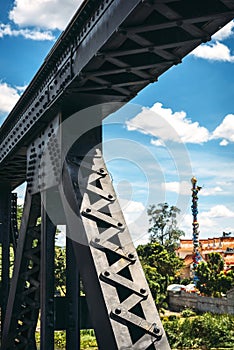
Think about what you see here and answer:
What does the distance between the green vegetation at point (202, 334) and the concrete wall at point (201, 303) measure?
5.70 m

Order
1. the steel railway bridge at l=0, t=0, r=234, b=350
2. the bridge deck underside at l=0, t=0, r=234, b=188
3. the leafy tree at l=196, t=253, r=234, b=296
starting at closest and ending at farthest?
the bridge deck underside at l=0, t=0, r=234, b=188 < the steel railway bridge at l=0, t=0, r=234, b=350 < the leafy tree at l=196, t=253, r=234, b=296

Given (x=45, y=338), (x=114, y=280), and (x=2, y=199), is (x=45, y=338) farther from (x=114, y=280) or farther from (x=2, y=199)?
(x=2, y=199)

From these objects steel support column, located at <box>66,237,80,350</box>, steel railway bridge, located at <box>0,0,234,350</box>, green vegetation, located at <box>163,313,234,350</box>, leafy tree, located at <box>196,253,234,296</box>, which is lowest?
green vegetation, located at <box>163,313,234,350</box>

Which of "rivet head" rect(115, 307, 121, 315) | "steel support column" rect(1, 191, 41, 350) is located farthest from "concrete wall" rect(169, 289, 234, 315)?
"rivet head" rect(115, 307, 121, 315)

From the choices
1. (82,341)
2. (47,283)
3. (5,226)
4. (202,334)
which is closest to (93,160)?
(47,283)

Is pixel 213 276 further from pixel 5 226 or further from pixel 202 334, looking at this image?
pixel 5 226

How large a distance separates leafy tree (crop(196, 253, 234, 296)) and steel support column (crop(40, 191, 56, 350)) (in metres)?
33.5

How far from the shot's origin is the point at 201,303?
39.1m

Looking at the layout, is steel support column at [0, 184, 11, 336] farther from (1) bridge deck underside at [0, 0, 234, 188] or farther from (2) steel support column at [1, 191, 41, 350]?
(1) bridge deck underside at [0, 0, 234, 188]

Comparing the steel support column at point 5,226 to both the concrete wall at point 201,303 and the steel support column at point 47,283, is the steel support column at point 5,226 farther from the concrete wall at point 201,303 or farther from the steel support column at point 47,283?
the concrete wall at point 201,303

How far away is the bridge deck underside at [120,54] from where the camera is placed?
12.7ft

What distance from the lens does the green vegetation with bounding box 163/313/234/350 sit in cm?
2722

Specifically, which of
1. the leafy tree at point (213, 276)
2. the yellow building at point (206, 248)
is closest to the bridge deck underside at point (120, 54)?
the leafy tree at point (213, 276)

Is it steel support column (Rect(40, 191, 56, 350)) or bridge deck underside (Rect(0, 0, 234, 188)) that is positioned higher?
bridge deck underside (Rect(0, 0, 234, 188))
